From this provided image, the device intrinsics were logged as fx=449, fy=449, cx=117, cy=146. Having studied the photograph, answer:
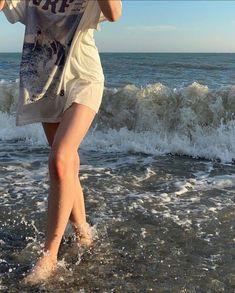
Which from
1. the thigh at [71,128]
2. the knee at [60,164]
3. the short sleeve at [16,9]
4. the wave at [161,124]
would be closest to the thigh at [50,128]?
the thigh at [71,128]

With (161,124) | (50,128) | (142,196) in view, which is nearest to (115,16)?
(50,128)

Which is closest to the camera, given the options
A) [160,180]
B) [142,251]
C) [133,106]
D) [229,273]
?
[229,273]

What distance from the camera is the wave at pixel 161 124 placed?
8.54m

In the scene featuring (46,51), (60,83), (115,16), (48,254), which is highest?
(115,16)

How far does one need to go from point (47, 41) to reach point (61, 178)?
0.94 metres

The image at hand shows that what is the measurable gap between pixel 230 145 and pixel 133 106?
2.70 meters

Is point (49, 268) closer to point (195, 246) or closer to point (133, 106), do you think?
point (195, 246)

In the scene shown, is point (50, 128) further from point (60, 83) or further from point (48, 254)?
point (48, 254)

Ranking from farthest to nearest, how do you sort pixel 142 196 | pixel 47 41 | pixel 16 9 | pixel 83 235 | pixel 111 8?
pixel 142 196
pixel 83 235
pixel 16 9
pixel 47 41
pixel 111 8

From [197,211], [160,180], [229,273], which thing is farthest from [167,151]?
[229,273]

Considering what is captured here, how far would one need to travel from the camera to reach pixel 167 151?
8.27 m

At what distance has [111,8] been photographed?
2.83 m

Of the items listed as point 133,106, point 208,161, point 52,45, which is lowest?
point 208,161

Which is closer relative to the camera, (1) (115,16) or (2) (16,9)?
(1) (115,16)
